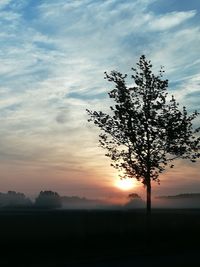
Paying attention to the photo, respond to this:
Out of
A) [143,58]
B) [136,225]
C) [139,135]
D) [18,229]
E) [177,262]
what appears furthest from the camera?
[143,58]

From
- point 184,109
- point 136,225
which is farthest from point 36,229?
point 184,109

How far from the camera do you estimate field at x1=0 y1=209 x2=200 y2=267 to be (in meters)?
23.3

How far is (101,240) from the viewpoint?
32000 millimetres

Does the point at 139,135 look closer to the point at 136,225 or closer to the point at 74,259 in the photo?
the point at 136,225

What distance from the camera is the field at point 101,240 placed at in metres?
23.3

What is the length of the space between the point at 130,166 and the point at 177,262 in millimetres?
16911

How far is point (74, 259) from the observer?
927 inches

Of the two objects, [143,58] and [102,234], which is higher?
[143,58]

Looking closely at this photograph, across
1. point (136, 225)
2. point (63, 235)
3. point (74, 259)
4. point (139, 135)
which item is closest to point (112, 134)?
point (139, 135)

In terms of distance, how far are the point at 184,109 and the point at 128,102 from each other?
14.7ft

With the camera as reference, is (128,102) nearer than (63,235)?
No

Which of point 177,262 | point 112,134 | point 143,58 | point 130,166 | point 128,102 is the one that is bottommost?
point 177,262

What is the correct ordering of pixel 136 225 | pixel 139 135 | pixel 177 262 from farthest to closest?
pixel 139 135 < pixel 136 225 < pixel 177 262

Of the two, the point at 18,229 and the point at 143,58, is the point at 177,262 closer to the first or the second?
the point at 18,229
